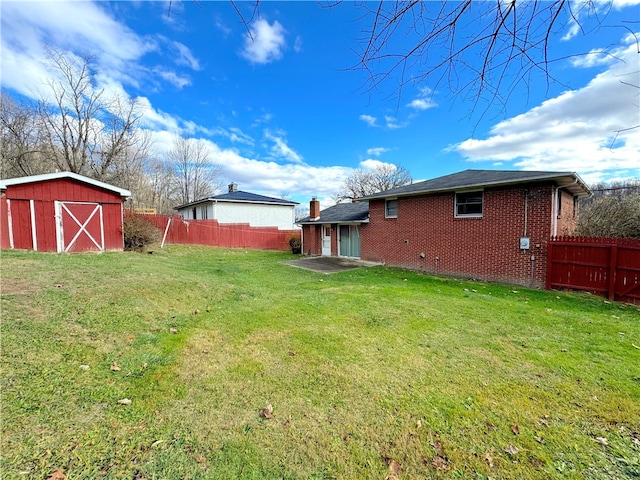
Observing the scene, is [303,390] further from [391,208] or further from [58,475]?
[391,208]

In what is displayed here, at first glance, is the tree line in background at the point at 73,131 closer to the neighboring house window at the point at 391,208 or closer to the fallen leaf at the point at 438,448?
the neighboring house window at the point at 391,208

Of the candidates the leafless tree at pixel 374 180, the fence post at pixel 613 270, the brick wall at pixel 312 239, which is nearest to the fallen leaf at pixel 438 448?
the fence post at pixel 613 270

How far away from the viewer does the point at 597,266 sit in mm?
7750

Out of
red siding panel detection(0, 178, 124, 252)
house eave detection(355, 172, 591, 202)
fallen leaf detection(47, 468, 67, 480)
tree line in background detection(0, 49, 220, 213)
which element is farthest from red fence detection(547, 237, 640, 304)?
tree line in background detection(0, 49, 220, 213)

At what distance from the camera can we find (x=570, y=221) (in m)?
11.6

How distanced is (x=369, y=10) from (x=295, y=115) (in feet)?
53.3

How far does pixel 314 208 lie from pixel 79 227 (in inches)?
454

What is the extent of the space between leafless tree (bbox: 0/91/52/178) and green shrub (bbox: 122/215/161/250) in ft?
43.2

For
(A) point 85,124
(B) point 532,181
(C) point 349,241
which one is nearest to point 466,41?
(B) point 532,181

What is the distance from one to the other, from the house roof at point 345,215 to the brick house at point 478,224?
49 centimetres

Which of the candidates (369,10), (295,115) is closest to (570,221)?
(369,10)

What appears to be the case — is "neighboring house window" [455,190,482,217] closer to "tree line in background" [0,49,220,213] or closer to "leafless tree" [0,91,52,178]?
"tree line in background" [0,49,220,213]

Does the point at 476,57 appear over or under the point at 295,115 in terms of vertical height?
under

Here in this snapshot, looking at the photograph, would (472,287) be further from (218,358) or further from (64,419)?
(64,419)
